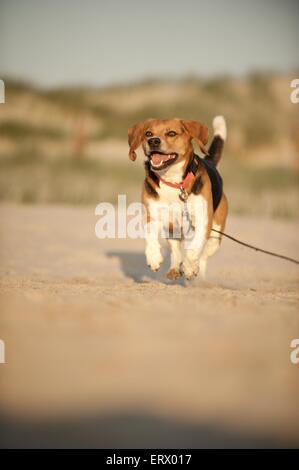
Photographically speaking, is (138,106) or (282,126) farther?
(138,106)

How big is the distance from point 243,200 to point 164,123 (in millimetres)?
10809

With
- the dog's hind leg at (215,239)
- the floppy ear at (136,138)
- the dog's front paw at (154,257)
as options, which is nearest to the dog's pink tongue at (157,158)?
the floppy ear at (136,138)

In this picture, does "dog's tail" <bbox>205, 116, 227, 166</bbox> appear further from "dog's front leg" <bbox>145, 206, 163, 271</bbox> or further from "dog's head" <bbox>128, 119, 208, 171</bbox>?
"dog's front leg" <bbox>145, 206, 163, 271</bbox>

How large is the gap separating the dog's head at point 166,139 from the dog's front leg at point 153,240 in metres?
0.38

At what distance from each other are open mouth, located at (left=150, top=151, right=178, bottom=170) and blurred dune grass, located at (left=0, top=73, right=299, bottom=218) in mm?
9192

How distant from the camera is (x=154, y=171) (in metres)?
5.45

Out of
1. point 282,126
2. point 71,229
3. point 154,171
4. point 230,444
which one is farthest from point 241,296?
point 282,126

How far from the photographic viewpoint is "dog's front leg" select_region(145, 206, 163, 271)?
17.7 feet

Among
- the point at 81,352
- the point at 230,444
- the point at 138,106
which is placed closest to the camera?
the point at 230,444

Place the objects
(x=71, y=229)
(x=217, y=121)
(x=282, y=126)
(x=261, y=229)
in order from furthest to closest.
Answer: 1. (x=282, y=126)
2. (x=261, y=229)
3. (x=71, y=229)
4. (x=217, y=121)

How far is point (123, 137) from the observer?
34.6m

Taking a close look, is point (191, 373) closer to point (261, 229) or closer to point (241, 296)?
point (241, 296)

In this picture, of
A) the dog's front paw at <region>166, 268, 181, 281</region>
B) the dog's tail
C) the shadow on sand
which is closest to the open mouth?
the dog's front paw at <region>166, 268, 181, 281</region>

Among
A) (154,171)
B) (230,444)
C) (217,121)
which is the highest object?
(217,121)
